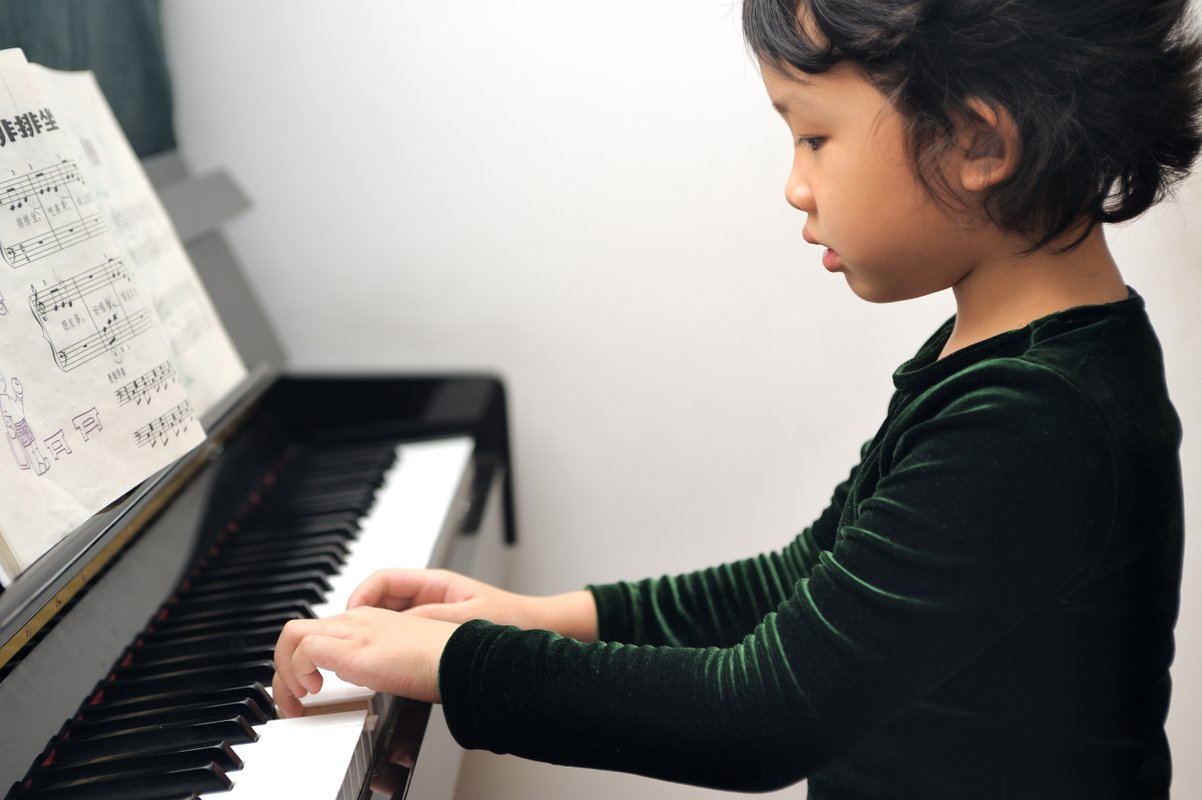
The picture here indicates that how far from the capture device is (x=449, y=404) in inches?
56.2

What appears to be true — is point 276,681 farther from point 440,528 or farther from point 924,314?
point 924,314

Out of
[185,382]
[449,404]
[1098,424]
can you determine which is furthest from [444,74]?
[1098,424]

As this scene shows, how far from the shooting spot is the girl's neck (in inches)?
27.8

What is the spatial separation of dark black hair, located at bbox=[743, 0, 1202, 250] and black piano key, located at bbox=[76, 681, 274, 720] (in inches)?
22.7

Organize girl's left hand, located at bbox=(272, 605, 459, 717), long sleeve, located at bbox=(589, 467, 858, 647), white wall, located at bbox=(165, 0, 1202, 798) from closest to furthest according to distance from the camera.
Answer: girl's left hand, located at bbox=(272, 605, 459, 717)
long sleeve, located at bbox=(589, 467, 858, 647)
white wall, located at bbox=(165, 0, 1202, 798)

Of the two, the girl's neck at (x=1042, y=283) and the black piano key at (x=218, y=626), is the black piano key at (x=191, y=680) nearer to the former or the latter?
the black piano key at (x=218, y=626)

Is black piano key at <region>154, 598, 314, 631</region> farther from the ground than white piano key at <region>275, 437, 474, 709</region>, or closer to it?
farther from the ground

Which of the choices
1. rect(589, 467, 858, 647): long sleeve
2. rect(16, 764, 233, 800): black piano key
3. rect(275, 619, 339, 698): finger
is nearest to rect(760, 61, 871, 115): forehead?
rect(589, 467, 858, 647): long sleeve

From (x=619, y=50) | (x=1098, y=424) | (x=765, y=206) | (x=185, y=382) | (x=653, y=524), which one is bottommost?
(x=653, y=524)

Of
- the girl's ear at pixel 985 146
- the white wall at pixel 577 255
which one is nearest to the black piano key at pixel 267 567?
the white wall at pixel 577 255

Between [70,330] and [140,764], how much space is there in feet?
1.14

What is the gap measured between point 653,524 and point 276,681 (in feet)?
3.14

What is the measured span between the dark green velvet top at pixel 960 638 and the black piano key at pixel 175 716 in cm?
16

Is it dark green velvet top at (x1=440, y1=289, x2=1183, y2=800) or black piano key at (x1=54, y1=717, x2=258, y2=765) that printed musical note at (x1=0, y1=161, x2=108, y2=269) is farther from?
dark green velvet top at (x1=440, y1=289, x2=1183, y2=800)
